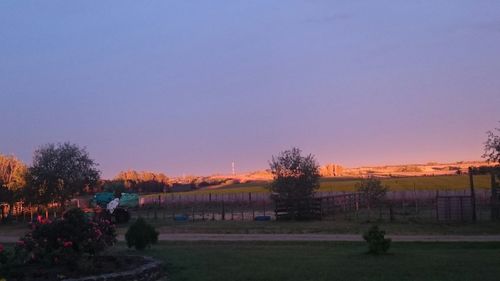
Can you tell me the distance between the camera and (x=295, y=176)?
5597 centimetres

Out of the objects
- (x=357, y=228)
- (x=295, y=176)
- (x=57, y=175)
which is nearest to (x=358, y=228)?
(x=357, y=228)

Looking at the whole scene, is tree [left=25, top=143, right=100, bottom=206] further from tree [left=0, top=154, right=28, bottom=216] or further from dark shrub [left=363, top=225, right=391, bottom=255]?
dark shrub [left=363, top=225, right=391, bottom=255]

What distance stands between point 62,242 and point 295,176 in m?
39.6

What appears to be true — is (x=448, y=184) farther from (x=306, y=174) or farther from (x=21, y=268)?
(x=21, y=268)

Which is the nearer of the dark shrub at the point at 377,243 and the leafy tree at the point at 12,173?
the dark shrub at the point at 377,243

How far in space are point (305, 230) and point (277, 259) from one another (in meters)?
21.0

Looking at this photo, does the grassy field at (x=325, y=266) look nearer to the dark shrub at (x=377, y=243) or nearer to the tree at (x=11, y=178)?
the dark shrub at (x=377, y=243)

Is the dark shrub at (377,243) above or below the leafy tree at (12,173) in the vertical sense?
below

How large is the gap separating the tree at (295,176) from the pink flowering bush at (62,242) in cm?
3774

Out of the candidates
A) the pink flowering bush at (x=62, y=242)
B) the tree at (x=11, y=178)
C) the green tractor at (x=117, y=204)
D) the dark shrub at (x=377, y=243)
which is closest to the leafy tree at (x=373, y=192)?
the green tractor at (x=117, y=204)

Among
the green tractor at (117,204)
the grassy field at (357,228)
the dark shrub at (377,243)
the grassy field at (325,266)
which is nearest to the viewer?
the grassy field at (325,266)

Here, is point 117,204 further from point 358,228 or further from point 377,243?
point 377,243

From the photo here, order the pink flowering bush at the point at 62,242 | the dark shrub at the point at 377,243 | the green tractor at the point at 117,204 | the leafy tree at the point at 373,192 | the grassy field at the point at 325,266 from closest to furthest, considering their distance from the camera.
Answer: the grassy field at the point at 325,266
the pink flowering bush at the point at 62,242
the dark shrub at the point at 377,243
the green tractor at the point at 117,204
the leafy tree at the point at 373,192

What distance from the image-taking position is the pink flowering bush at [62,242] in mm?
17275
